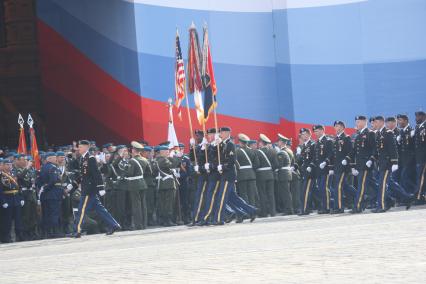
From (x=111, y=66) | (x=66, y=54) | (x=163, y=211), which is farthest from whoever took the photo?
(x=66, y=54)

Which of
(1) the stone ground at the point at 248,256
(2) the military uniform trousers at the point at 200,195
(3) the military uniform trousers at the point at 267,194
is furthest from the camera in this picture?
(3) the military uniform trousers at the point at 267,194

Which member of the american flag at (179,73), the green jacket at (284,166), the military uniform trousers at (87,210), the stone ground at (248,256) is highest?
the american flag at (179,73)

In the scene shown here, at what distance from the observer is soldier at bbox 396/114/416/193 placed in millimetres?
22547

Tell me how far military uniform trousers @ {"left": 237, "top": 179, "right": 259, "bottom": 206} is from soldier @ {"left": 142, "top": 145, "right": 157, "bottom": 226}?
1732mm

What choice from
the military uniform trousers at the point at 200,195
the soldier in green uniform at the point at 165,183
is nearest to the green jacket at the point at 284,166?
the soldier in green uniform at the point at 165,183

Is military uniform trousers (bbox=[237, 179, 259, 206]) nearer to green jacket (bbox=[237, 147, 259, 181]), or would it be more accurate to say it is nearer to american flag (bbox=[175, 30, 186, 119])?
green jacket (bbox=[237, 147, 259, 181])

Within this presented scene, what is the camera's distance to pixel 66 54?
96.2ft

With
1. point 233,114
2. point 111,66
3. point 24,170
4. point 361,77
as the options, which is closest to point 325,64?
point 361,77

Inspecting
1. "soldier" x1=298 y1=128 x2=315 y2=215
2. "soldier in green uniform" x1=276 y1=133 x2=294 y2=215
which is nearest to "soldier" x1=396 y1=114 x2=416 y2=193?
"soldier" x1=298 y1=128 x2=315 y2=215

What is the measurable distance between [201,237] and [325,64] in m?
13.1

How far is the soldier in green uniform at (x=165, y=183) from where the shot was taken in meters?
22.5

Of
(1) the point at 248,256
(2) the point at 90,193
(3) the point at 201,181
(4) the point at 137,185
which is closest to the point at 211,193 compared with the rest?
(3) the point at 201,181

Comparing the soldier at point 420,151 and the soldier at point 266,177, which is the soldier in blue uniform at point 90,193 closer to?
the soldier at point 266,177

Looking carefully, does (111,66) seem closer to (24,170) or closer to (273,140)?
(273,140)
